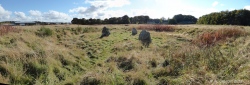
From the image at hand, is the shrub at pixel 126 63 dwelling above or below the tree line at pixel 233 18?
below

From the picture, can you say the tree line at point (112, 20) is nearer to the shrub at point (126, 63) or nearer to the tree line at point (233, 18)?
the tree line at point (233, 18)

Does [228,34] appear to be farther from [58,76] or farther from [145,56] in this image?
[58,76]

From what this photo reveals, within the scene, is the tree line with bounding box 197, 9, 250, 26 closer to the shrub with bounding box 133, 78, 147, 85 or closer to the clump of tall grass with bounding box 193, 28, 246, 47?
the clump of tall grass with bounding box 193, 28, 246, 47

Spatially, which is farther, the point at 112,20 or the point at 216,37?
the point at 112,20

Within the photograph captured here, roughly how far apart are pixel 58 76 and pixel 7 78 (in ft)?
5.79

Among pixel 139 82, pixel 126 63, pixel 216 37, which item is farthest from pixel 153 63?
pixel 216 37

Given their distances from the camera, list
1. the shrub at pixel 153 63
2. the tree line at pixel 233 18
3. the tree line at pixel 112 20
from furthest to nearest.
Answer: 1. the tree line at pixel 112 20
2. the tree line at pixel 233 18
3. the shrub at pixel 153 63

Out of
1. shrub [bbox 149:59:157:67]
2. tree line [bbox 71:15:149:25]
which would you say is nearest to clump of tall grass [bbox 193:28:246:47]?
shrub [bbox 149:59:157:67]

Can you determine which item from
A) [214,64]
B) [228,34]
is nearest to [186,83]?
[214,64]

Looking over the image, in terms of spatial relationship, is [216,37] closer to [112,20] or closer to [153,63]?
[153,63]

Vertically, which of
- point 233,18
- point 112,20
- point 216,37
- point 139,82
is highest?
point 233,18

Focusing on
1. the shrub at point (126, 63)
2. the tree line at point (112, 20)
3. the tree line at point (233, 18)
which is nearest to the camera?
the shrub at point (126, 63)

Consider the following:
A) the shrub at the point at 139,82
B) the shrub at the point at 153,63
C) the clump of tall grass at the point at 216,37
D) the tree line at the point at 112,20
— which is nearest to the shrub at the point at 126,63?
the shrub at the point at 153,63

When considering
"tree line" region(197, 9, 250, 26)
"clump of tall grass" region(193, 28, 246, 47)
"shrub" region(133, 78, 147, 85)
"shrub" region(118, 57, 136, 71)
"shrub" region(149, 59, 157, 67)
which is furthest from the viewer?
"tree line" region(197, 9, 250, 26)
